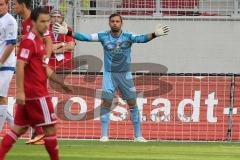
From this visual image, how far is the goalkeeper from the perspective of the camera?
14195mm

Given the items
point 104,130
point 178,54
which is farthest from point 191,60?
point 104,130

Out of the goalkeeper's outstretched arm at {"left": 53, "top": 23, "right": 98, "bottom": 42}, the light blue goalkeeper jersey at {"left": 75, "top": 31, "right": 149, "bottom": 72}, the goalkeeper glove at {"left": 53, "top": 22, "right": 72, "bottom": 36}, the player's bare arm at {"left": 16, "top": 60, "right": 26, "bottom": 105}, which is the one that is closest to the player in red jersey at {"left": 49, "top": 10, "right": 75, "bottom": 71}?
the goalkeeper glove at {"left": 53, "top": 22, "right": 72, "bottom": 36}

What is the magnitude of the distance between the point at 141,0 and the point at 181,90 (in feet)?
12.2

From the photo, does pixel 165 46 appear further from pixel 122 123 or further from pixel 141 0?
pixel 122 123

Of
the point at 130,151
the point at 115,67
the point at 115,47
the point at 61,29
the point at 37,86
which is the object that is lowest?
the point at 130,151

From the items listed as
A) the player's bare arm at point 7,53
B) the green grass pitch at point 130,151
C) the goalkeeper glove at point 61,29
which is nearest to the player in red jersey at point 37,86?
the green grass pitch at point 130,151

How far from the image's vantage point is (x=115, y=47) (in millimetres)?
14211

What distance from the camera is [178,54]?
17.9 meters

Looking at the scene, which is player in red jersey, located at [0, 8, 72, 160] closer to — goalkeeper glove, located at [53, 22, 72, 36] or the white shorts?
the white shorts

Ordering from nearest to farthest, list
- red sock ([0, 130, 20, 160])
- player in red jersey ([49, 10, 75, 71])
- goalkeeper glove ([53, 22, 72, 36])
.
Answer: red sock ([0, 130, 20, 160])
goalkeeper glove ([53, 22, 72, 36])
player in red jersey ([49, 10, 75, 71])

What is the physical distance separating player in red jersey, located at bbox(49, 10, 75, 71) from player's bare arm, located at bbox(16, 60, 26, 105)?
246 inches

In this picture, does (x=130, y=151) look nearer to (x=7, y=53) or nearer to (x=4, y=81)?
(x=4, y=81)

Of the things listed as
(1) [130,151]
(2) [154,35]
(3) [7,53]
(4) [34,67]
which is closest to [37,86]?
(4) [34,67]

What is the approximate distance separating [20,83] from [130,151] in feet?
11.5
